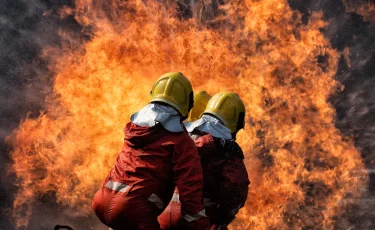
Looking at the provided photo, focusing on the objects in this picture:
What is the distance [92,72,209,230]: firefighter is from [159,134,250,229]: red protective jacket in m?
0.44

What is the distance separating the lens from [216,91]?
975cm

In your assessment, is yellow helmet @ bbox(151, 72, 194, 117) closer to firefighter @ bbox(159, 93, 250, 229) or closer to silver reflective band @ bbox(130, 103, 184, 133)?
silver reflective band @ bbox(130, 103, 184, 133)

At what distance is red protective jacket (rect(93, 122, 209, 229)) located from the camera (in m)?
4.04

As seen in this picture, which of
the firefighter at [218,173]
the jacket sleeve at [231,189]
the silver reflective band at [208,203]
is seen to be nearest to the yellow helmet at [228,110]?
the firefighter at [218,173]

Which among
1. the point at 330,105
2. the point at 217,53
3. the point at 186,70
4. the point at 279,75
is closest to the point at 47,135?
the point at 186,70

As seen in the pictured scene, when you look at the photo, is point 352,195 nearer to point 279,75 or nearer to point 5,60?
point 279,75

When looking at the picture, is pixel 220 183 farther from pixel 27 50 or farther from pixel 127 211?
pixel 27 50

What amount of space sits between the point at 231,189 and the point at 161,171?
885mm

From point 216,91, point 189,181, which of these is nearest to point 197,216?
point 189,181

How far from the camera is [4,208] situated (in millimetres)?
10180

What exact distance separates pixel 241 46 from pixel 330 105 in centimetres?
290

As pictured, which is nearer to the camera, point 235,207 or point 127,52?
point 235,207

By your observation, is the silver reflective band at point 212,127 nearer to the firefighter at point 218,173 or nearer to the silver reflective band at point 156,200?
the firefighter at point 218,173

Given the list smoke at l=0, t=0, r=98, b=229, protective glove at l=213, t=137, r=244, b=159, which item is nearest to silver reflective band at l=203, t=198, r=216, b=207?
protective glove at l=213, t=137, r=244, b=159
